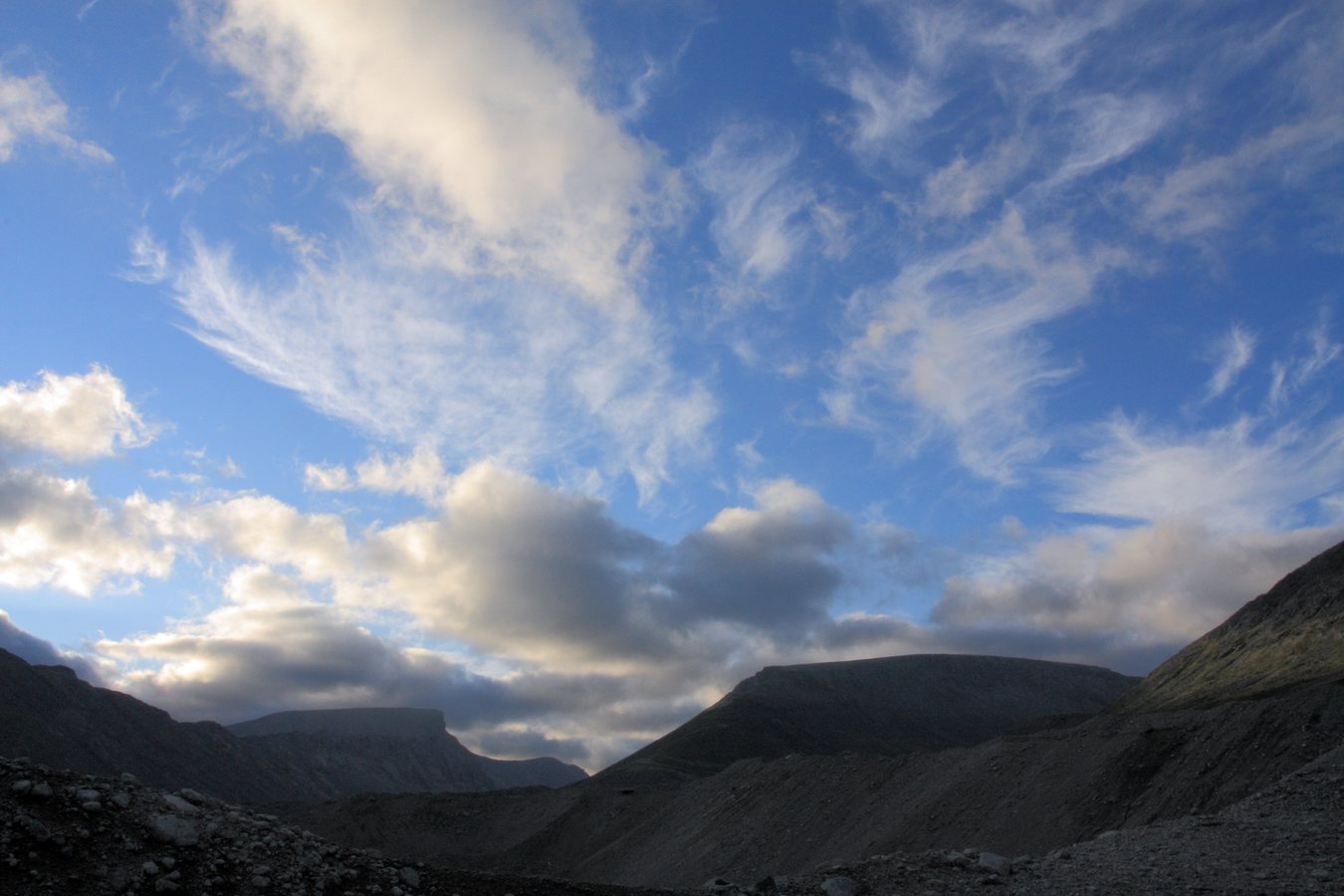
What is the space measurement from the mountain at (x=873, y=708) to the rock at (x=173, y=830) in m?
69.1

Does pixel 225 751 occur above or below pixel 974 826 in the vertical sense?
above

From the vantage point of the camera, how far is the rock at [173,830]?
1037 centimetres

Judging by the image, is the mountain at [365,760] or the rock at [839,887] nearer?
the rock at [839,887]

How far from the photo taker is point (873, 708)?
128 metres

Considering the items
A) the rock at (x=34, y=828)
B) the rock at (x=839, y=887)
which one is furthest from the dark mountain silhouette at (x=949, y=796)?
the rock at (x=34, y=828)

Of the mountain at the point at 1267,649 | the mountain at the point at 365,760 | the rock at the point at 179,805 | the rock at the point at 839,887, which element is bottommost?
the rock at the point at 839,887

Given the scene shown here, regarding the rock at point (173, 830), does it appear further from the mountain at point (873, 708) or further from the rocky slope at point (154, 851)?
the mountain at point (873, 708)

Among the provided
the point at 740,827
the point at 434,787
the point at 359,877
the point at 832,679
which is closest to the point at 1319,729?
the point at 740,827

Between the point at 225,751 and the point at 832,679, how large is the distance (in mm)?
79219

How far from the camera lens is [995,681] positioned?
149 meters

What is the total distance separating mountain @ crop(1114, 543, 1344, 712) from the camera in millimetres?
60125

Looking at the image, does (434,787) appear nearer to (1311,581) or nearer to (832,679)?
(832,679)

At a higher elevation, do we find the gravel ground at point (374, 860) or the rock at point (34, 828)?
the rock at point (34, 828)

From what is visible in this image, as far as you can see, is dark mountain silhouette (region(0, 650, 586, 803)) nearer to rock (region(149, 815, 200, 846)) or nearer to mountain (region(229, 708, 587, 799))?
mountain (region(229, 708, 587, 799))
